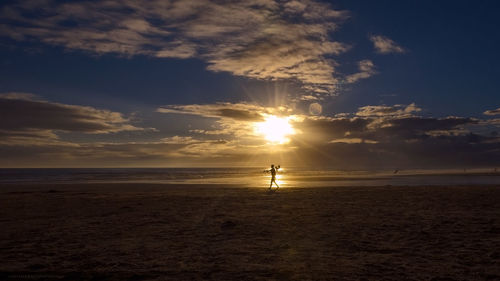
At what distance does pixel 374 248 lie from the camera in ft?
31.4

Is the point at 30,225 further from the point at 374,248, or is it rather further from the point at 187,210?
the point at 374,248

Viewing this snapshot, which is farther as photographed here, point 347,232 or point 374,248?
point 347,232

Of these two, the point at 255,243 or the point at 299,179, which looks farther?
the point at 299,179

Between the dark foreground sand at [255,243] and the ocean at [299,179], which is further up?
the ocean at [299,179]

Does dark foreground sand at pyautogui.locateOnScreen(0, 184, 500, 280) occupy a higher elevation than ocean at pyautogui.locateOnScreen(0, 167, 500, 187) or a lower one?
lower

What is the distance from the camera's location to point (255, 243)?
1027cm

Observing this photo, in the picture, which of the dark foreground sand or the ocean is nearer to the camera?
the dark foreground sand

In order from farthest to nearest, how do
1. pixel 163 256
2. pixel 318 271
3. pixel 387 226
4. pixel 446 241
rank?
pixel 387 226 < pixel 446 241 < pixel 163 256 < pixel 318 271

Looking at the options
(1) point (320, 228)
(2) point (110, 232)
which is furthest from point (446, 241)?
(2) point (110, 232)

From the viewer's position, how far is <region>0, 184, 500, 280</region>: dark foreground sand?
7.57 meters

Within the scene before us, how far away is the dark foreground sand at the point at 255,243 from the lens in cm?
757

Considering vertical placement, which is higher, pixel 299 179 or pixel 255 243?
pixel 299 179

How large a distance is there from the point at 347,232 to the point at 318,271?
14.8 feet

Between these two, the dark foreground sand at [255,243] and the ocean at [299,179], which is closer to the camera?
the dark foreground sand at [255,243]
